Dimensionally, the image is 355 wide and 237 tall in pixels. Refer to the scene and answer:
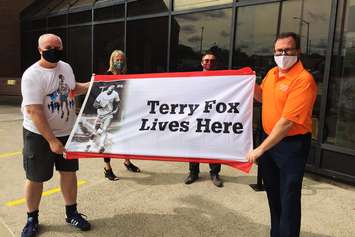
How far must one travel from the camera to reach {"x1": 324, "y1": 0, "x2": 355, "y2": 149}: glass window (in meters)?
4.92

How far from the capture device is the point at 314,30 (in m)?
5.29

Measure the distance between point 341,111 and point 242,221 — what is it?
236 cm

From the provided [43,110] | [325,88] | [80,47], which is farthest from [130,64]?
[43,110]

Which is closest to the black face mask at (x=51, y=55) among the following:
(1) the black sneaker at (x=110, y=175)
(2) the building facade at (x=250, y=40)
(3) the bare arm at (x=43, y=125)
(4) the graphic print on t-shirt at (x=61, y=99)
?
(4) the graphic print on t-shirt at (x=61, y=99)

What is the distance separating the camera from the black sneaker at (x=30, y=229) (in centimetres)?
337

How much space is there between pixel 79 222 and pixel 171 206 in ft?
3.46

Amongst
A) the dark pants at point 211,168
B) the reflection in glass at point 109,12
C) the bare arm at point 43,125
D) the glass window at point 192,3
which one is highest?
the reflection in glass at point 109,12

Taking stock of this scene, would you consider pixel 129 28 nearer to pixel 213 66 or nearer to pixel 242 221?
pixel 213 66

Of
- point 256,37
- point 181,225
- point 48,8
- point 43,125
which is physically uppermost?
point 48,8

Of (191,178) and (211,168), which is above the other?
(211,168)

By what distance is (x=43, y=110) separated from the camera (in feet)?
10.6

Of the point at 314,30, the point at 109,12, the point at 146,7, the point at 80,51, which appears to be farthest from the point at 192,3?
the point at 80,51

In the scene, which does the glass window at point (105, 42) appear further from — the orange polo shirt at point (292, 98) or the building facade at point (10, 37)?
the building facade at point (10, 37)

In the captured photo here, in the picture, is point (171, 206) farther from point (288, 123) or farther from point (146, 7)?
point (146, 7)
